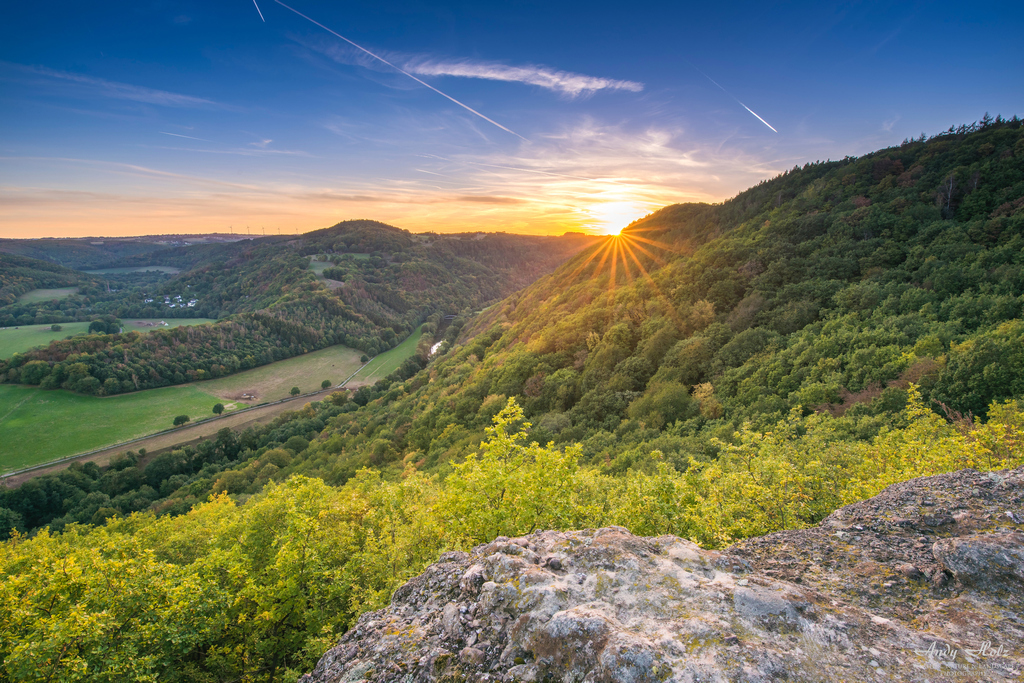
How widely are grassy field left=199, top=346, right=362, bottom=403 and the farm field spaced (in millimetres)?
75503

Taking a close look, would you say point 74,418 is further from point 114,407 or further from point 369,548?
point 369,548

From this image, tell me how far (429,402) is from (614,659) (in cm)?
6142

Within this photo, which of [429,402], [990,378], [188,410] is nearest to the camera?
[990,378]

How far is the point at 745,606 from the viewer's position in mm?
5973

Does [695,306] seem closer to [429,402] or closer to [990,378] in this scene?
[990,378]

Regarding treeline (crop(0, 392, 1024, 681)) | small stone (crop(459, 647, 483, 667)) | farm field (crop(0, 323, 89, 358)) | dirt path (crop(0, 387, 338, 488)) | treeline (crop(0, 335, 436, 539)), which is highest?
small stone (crop(459, 647, 483, 667))

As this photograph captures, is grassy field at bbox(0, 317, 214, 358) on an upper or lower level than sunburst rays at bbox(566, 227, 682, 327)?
lower

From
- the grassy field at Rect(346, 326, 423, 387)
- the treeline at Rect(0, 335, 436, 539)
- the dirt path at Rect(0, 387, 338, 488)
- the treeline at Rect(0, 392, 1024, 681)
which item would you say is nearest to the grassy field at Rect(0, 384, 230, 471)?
the dirt path at Rect(0, 387, 338, 488)

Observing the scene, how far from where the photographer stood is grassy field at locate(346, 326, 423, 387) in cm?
14238

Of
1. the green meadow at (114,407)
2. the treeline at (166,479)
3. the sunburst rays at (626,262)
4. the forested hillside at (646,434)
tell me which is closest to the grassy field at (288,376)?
the green meadow at (114,407)

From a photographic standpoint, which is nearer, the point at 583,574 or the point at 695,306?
the point at 583,574

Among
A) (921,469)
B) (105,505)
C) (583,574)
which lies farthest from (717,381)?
A: (105,505)

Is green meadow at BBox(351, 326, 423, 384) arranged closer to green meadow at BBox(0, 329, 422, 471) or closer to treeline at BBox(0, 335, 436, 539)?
green meadow at BBox(0, 329, 422, 471)

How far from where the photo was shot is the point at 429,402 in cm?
6450
